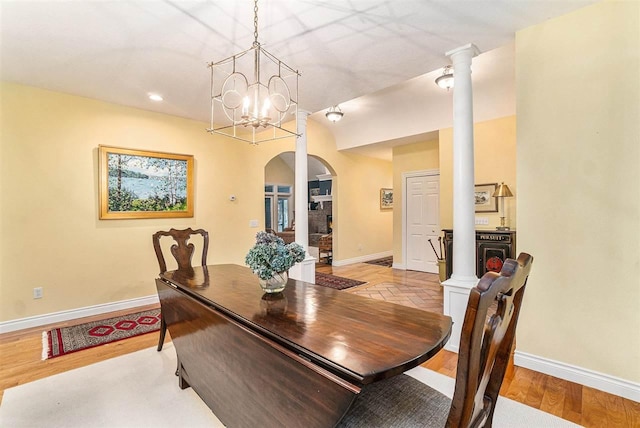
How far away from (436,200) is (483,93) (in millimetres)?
2095

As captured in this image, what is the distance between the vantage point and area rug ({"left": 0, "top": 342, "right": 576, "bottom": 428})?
1693 mm

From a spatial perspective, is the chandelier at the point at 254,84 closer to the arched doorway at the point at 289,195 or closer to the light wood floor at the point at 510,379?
the light wood floor at the point at 510,379

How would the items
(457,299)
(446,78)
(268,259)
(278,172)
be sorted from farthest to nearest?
(278,172) < (446,78) < (457,299) < (268,259)

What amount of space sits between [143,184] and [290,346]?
11.7 ft

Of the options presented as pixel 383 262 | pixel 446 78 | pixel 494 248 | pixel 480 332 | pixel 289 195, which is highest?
pixel 446 78

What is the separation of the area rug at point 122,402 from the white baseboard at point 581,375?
19.9 inches

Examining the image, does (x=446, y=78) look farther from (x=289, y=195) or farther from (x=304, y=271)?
(x=289, y=195)

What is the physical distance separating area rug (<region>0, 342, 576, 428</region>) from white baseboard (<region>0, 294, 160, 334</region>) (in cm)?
135

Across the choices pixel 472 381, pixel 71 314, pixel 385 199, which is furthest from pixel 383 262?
pixel 472 381

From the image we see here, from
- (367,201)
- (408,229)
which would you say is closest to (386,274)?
(408,229)

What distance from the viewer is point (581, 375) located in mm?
1968

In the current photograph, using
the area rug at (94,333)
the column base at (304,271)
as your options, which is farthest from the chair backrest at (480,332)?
the area rug at (94,333)

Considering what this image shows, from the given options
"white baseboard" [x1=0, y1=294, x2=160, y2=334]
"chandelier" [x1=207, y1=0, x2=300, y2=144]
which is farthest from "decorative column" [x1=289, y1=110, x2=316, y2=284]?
"white baseboard" [x1=0, y1=294, x2=160, y2=334]

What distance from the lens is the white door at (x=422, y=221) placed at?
5.70 m
